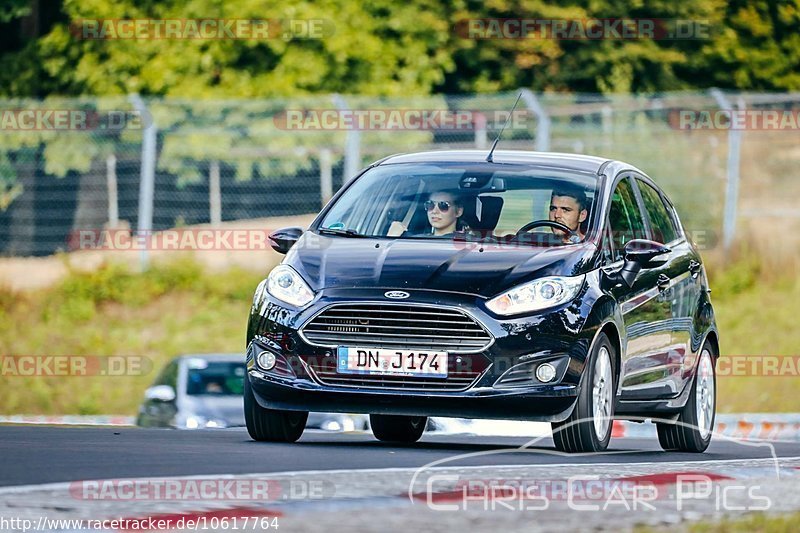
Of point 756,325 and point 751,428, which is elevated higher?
point 751,428

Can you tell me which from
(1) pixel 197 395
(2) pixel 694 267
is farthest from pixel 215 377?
(2) pixel 694 267

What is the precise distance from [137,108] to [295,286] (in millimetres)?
16975

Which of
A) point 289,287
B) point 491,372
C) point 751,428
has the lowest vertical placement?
point 751,428

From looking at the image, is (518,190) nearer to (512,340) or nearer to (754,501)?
(512,340)

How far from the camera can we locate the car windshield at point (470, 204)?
11125 millimetres

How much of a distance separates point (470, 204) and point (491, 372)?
1.54m

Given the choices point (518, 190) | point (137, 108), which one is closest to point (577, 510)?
point (518, 190)

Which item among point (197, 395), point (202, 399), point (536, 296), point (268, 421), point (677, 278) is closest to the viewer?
point (536, 296)

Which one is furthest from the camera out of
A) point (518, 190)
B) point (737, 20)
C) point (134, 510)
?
point (737, 20)

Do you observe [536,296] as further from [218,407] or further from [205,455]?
[218,407]

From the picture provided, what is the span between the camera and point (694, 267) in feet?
41.6

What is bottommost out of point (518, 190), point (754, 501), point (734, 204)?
point (734, 204)

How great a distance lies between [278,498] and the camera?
7223 millimetres

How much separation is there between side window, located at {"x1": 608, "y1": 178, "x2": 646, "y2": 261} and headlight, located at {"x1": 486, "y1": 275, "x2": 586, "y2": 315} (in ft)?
2.77
